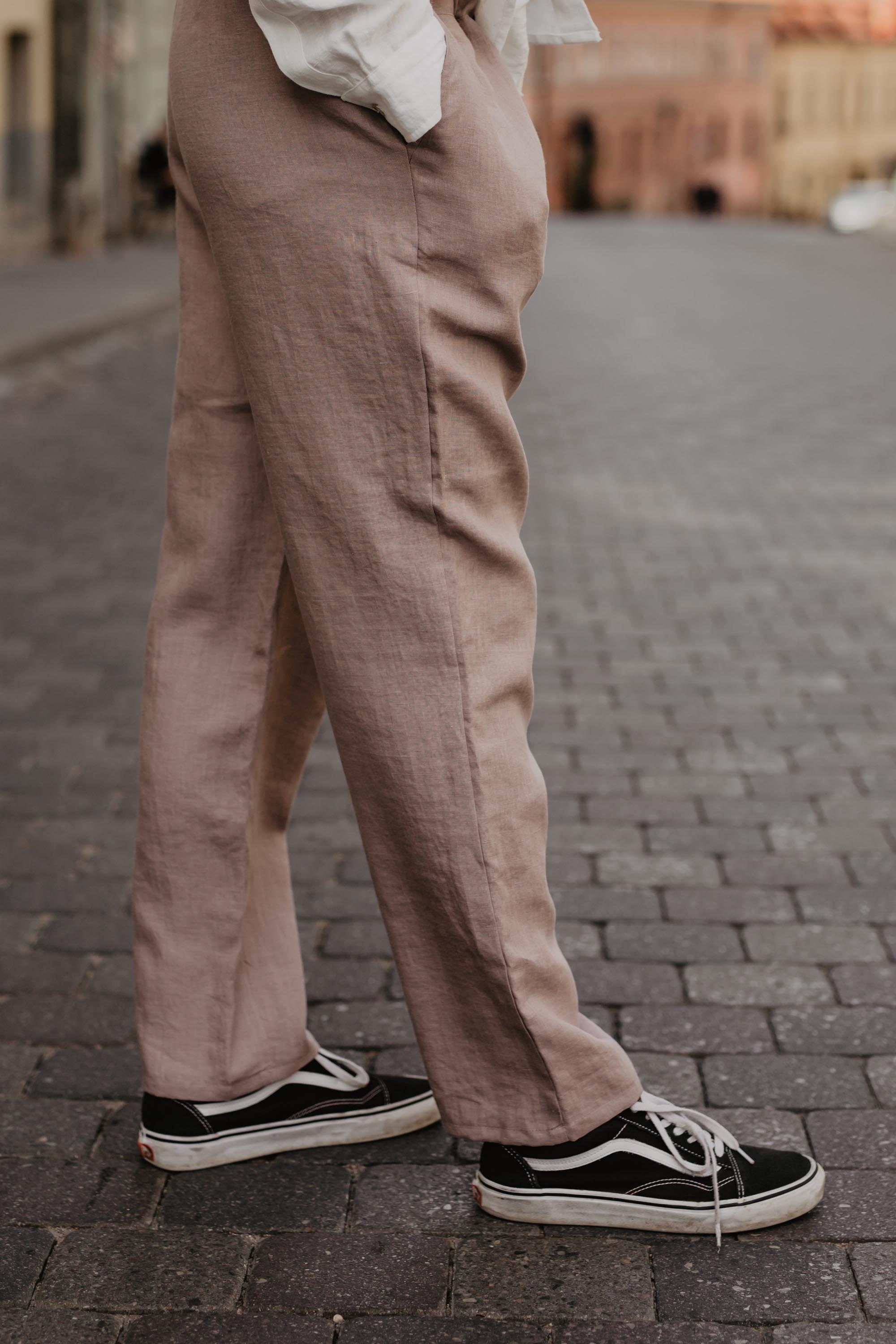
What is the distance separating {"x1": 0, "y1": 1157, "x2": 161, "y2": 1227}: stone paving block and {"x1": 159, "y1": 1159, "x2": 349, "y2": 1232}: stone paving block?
0.04 meters

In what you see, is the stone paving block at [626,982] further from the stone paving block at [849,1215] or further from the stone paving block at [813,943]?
the stone paving block at [849,1215]

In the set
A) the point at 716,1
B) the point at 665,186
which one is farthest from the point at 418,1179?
the point at 716,1

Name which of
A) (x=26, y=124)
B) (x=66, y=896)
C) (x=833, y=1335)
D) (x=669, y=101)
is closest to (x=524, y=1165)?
(x=833, y=1335)

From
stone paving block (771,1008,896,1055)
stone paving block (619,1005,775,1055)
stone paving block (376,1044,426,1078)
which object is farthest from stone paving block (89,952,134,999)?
stone paving block (771,1008,896,1055)

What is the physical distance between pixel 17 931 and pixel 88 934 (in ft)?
0.42

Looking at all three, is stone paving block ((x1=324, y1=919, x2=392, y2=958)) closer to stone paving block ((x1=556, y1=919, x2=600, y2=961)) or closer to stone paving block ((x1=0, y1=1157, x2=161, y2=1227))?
stone paving block ((x1=556, y1=919, x2=600, y2=961))

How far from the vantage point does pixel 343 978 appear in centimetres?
262

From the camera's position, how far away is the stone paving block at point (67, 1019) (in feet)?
7.95

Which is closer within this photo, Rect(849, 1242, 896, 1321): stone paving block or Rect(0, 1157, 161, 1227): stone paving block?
Rect(849, 1242, 896, 1321): stone paving block

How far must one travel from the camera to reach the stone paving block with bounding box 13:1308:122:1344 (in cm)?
172

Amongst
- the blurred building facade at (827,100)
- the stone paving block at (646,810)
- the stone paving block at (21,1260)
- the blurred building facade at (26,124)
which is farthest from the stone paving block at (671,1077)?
the blurred building facade at (827,100)

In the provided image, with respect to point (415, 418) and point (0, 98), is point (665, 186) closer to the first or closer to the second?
point (0, 98)

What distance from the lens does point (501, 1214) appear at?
193 centimetres

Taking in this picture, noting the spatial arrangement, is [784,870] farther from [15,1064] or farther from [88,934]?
[15,1064]
